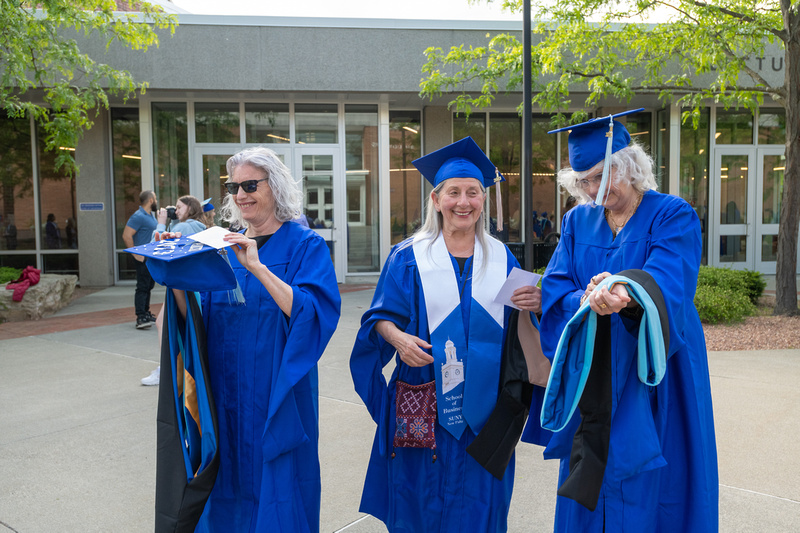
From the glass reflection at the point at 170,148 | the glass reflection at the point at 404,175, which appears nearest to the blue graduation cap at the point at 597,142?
the glass reflection at the point at 404,175

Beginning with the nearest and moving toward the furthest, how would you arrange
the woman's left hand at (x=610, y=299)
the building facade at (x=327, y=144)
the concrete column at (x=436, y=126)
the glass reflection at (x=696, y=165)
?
1. the woman's left hand at (x=610, y=299)
2. the building facade at (x=327, y=144)
3. the concrete column at (x=436, y=126)
4. the glass reflection at (x=696, y=165)

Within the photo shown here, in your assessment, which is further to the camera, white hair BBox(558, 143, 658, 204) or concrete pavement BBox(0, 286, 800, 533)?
concrete pavement BBox(0, 286, 800, 533)

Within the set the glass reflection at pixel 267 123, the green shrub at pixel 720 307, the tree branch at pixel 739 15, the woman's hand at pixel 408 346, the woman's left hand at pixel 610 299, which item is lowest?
the green shrub at pixel 720 307

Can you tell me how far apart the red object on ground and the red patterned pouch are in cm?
893

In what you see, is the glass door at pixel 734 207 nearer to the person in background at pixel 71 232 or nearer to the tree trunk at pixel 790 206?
the tree trunk at pixel 790 206

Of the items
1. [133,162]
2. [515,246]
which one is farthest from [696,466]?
[133,162]

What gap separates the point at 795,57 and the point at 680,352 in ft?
28.5

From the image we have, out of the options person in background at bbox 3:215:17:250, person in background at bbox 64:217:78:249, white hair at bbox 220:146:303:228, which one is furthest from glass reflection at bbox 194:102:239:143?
white hair at bbox 220:146:303:228

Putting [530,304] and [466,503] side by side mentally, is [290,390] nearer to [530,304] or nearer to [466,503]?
[466,503]

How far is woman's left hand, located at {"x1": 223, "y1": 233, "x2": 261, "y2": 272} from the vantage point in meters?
2.20

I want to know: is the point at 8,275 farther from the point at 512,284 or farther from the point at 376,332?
the point at 512,284

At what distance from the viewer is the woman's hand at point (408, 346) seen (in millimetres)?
2367

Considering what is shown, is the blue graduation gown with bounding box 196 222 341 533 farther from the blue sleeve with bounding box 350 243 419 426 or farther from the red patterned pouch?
the red patterned pouch

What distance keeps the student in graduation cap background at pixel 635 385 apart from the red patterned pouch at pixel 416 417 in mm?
488
